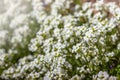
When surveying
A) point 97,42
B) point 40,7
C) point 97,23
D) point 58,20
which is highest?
point 40,7

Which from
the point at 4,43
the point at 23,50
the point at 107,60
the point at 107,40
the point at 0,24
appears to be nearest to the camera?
the point at 107,60

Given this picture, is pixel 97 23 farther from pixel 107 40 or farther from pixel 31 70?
pixel 31 70

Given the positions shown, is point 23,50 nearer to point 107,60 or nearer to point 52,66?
point 52,66

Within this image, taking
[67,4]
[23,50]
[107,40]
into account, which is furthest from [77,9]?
[107,40]

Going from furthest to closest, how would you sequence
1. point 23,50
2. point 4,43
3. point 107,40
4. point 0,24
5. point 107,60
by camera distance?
point 0,24 < point 4,43 < point 23,50 < point 107,40 < point 107,60

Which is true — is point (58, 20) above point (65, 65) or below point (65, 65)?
above

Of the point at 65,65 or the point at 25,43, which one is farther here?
the point at 25,43
